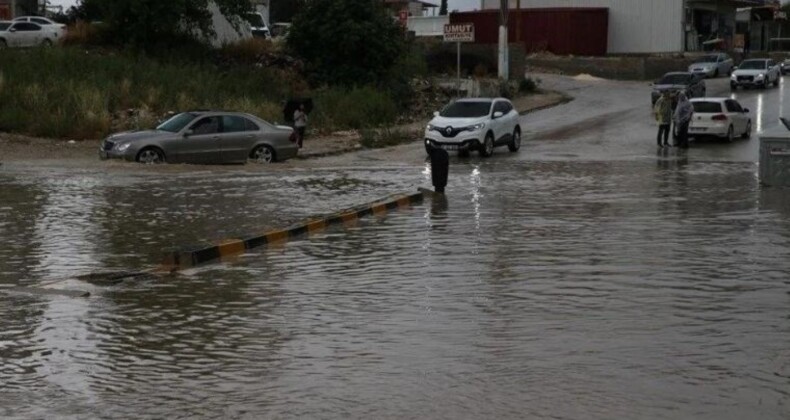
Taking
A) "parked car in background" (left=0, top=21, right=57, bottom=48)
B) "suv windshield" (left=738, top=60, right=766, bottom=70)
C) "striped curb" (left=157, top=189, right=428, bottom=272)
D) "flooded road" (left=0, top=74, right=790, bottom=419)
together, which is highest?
"parked car in background" (left=0, top=21, right=57, bottom=48)

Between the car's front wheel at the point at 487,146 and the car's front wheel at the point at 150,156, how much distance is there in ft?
31.1

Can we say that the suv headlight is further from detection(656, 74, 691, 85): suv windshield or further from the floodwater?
detection(656, 74, 691, 85): suv windshield

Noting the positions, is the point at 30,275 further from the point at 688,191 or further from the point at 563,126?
the point at 563,126

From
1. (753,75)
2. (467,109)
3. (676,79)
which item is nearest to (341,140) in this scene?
(467,109)

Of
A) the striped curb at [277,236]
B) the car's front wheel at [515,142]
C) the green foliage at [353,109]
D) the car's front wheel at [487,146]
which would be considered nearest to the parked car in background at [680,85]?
the green foliage at [353,109]

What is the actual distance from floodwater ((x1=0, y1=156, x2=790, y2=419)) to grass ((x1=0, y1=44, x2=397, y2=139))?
51.3 feet

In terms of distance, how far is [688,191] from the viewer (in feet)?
81.1

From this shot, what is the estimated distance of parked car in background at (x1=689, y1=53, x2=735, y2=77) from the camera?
66438mm

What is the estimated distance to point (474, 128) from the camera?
35.0 meters

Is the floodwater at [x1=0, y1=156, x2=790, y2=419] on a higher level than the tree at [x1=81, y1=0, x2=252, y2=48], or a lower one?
lower

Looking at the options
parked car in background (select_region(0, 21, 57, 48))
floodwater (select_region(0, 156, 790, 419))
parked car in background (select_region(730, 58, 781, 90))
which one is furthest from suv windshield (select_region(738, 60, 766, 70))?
floodwater (select_region(0, 156, 790, 419))

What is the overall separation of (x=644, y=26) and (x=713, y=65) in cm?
913

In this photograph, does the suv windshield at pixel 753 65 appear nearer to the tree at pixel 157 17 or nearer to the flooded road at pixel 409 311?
the tree at pixel 157 17

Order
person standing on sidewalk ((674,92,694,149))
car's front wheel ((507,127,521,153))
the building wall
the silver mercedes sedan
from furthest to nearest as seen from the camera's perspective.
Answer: the building wall → car's front wheel ((507,127,521,153)) → person standing on sidewalk ((674,92,694,149)) → the silver mercedes sedan
